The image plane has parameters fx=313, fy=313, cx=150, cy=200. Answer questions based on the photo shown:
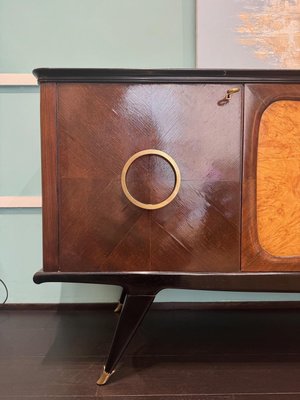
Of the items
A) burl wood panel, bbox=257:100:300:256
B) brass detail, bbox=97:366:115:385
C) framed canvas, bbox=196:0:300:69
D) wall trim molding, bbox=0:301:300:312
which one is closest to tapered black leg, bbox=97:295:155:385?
brass detail, bbox=97:366:115:385

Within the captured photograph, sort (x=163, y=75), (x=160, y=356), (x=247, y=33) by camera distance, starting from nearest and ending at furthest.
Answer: (x=163, y=75) < (x=160, y=356) < (x=247, y=33)

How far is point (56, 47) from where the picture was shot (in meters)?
1.12

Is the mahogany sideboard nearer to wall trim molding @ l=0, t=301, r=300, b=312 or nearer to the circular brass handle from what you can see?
the circular brass handle

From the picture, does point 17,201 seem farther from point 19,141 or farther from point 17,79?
point 17,79

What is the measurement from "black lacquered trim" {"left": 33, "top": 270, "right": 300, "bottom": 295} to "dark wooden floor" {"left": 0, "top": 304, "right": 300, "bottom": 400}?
0.23 m

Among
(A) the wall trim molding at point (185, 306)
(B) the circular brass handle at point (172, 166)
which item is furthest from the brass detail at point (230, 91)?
(A) the wall trim molding at point (185, 306)

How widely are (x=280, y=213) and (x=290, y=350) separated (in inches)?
17.8

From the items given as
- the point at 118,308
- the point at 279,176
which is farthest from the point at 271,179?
the point at 118,308

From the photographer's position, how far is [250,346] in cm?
92

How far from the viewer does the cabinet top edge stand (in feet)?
2.23

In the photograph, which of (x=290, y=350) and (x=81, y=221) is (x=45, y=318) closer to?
(x=81, y=221)

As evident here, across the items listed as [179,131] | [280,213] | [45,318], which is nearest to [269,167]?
[280,213]

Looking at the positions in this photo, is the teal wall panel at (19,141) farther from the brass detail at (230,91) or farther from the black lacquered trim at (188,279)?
the brass detail at (230,91)

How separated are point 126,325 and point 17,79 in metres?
0.90
